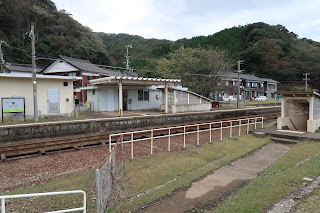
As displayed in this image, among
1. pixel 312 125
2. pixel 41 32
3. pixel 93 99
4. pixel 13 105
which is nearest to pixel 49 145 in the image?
pixel 13 105

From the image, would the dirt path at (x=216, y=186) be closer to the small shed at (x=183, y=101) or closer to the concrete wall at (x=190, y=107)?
the concrete wall at (x=190, y=107)

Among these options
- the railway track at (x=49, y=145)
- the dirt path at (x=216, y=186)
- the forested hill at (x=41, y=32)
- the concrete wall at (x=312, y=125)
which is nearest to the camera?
the dirt path at (x=216, y=186)

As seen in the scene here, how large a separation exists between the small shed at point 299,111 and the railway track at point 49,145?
11326mm

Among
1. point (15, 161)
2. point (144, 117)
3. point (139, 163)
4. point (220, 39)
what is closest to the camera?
point (139, 163)

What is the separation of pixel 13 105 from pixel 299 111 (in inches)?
763

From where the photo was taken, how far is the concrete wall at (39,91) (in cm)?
1292

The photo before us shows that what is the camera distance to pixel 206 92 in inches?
1021

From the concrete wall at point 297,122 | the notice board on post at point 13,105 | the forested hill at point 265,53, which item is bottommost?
the concrete wall at point 297,122

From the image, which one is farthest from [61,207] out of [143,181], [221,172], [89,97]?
[89,97]

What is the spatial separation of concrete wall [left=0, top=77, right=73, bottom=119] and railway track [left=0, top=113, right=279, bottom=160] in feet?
13.6

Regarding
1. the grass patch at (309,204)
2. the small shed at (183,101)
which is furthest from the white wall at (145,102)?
the grass patch at (309,204)

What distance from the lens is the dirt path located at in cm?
429

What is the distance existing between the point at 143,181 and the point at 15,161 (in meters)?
6.38

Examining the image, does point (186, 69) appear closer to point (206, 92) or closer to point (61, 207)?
point (206, 92)
